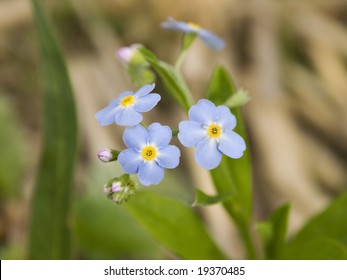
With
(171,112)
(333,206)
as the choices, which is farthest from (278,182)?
(333,206)

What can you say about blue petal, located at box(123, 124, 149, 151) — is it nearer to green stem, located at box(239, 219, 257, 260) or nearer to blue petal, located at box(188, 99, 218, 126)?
blue petal, located at box(188, 99, 218, 126)

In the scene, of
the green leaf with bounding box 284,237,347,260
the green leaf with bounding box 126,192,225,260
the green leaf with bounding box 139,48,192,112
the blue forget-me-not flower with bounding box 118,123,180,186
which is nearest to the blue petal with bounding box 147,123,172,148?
the blue forget-me-not flower with bounding box 118,123,180,186

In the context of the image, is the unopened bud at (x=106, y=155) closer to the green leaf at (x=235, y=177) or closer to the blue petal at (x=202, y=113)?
the blue petal at (x=202, y=113)

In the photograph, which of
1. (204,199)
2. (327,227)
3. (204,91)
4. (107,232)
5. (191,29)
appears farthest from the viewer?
(204,91)

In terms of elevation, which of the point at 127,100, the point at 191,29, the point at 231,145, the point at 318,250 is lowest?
the point at 318,250

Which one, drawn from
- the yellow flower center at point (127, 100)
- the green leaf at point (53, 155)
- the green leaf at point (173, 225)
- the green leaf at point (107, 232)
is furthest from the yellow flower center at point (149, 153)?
the green leaf at point (107, 232)

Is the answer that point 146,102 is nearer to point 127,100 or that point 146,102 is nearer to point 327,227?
point 127,100

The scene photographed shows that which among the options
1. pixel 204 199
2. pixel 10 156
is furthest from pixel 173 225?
pixel 10 156

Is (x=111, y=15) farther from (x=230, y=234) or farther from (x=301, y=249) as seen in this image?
(x=301, y=249)
